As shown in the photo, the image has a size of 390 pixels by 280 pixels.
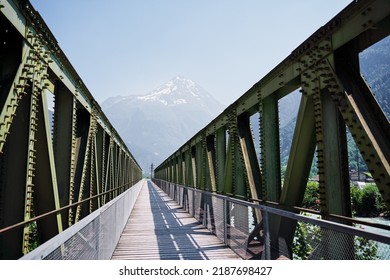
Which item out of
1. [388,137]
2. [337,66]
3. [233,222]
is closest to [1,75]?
[337,66]

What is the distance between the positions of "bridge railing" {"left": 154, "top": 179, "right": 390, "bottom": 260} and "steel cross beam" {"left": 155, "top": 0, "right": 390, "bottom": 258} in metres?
0.10

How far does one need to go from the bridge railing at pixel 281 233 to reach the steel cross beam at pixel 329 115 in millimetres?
97

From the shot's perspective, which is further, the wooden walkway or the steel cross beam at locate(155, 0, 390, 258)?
the wooden walkway

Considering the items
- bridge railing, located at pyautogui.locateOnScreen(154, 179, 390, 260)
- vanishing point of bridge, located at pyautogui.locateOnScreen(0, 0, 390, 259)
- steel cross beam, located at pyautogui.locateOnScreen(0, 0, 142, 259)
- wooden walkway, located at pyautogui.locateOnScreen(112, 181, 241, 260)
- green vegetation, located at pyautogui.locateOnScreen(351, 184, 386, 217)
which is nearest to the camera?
bridge railing, located at pyautogui.locateOnScreen(154, 179, 390, 260)

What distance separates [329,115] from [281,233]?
2179 mm

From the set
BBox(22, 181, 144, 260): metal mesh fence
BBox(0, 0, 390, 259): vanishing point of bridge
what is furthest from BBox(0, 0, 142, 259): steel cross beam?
BBox(22, 181, 144, 260): metal mesh fence

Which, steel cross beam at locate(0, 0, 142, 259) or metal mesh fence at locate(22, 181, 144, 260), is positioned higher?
steel cross beam at locate(0, 0, 142, 259)

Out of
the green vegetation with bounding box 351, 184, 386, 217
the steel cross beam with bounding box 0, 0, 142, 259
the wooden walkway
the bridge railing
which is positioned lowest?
the green vegetation with bounding box 351, 184, 386, 217

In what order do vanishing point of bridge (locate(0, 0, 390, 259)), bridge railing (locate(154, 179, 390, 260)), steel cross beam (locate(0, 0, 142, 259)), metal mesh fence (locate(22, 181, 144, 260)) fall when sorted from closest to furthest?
1. metal mesh fence (locate(22, 181, 144, 260))
2. bridge railing (locate(154, 179, 390, 260))
3. vanishing point of bridge (locate(0, 0, 390, 259))
4. steel cross beam (locate(0, 0, 142, 259))

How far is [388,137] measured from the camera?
13.2 ft

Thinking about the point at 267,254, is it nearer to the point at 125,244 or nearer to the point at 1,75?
the point at 125,244

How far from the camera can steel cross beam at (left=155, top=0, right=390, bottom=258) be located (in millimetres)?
3969

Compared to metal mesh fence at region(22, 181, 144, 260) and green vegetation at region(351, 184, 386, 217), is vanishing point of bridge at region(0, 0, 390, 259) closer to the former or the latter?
metal mesh fence at region(22, 181, 144, 260)
